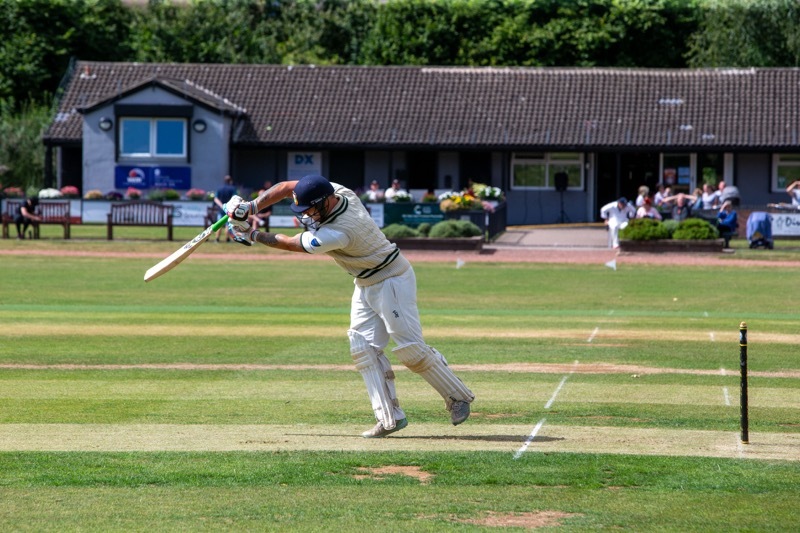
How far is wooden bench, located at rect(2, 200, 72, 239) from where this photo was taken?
34750 millimetres

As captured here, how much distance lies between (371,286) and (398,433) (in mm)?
1127

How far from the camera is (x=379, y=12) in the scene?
53.8 metres

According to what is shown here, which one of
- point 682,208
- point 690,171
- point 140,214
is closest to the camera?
point 682,208

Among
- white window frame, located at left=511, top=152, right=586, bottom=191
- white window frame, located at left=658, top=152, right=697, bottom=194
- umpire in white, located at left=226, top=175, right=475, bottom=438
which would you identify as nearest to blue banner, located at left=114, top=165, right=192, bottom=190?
white window frame, located at left=511, top=152, right=586, bottom=191

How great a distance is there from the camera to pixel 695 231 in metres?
31.0

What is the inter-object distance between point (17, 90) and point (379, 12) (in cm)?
1501

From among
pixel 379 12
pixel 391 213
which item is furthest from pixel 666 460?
pixel 379 12

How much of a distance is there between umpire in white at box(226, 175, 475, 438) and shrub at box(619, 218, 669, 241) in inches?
860

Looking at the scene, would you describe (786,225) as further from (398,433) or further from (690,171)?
(398,433)

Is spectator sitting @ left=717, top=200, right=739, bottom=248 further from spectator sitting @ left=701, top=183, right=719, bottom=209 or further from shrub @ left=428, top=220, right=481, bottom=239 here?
shrub @ left=428, top=220, right=481, bottom=239

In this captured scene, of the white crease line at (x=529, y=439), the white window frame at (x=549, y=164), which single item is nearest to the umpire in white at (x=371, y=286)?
the white crease line at (x=529, y=439)

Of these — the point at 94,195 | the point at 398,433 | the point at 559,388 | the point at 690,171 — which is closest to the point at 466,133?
the point at 690,171

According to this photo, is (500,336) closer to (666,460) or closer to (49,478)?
(666,460)

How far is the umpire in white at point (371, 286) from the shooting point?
9266mm
